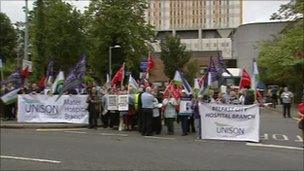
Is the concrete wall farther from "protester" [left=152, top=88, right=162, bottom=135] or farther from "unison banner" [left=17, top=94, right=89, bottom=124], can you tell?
"protester" [left=152, top=88, right=162, bottom=135]

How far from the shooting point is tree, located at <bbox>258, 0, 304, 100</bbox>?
43750 mm

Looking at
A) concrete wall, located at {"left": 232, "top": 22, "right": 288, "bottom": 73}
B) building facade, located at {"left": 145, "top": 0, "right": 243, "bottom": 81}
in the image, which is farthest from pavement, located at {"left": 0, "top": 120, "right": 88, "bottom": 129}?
building facade, located at {"left": 145, "top": 0, "right": 243, "bottom": 81}

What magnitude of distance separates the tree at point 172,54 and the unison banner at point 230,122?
2896 inches

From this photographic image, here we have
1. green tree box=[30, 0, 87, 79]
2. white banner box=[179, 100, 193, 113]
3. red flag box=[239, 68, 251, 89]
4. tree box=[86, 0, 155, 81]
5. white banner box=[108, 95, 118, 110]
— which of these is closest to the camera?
white banner box=[179, 100, 193, 113]

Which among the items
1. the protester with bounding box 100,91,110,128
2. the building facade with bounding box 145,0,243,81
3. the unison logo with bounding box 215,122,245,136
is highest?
the building facade with bounding box 145,0,243,81

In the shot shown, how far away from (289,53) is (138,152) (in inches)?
1271

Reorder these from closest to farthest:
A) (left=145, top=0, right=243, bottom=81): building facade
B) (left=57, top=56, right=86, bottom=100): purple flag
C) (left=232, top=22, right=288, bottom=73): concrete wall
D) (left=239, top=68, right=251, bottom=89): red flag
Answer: (left=239, top=68, right=251, bottom=89): red flag → (left=57, top=56, right=86, bottom=100): purple flag → (left=232, top=22, right=288, bottom=73): concrete wall → (left=145, top=0, right=243, bottom=81): building facade

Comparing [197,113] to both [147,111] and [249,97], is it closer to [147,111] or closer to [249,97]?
[147,111]

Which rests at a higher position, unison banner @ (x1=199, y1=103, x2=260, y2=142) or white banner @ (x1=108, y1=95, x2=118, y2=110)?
white banner @ (x1=108, y1=95, x2=118, y2=110)

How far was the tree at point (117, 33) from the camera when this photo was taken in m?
63.8

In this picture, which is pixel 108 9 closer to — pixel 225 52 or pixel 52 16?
pixel 52 16

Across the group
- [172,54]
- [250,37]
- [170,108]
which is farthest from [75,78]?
[250,37]

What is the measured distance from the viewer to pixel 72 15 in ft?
188

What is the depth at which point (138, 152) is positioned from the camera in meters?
14.4
